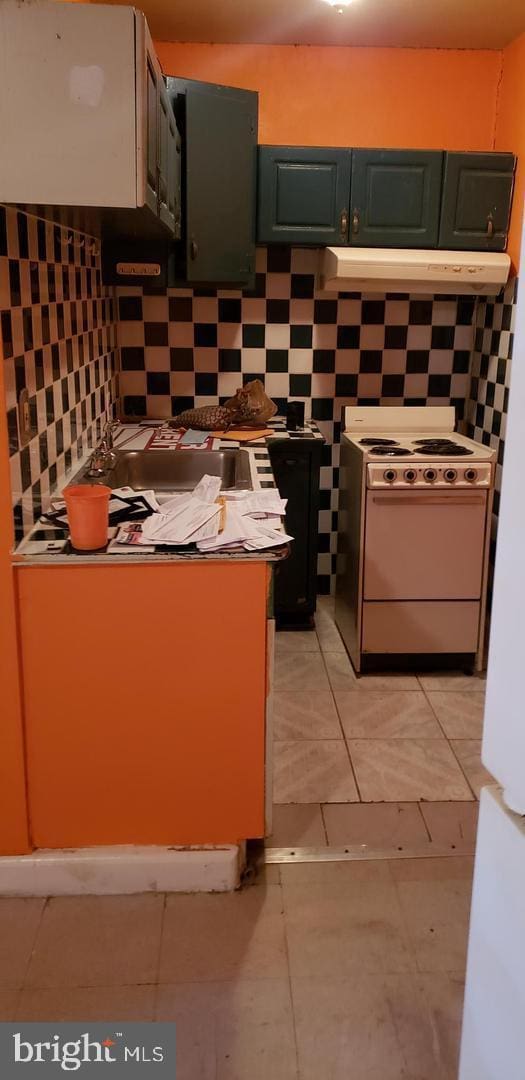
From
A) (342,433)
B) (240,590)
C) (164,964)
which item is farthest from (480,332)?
(164,964)

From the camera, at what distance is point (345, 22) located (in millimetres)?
3305

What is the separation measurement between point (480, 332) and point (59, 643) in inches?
108

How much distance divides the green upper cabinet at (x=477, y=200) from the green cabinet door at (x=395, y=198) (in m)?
0.05

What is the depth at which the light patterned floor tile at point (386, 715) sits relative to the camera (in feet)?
9.96

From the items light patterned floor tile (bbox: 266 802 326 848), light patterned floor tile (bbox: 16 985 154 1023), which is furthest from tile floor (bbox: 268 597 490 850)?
light patterned floor tile (bbox: 16 985 154 1023)

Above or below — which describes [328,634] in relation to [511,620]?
below

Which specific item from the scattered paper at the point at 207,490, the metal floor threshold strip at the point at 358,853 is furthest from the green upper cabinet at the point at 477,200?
the metal floor threshold strip at the point at 358,853

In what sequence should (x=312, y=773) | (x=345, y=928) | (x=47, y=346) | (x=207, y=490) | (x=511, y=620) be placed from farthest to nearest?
(x=312, y=773) → (x=207, y=490) → (x=47, y=346) → (x=345, y=928) → (x=511, y=620)

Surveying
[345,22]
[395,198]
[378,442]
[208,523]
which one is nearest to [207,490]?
[208,523]

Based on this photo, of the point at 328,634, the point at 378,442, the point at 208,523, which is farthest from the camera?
the point at 328,634

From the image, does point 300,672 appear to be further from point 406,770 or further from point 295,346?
point 295,346

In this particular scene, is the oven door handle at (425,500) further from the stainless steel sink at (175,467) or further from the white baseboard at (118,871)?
the white baseboard at (118,871)

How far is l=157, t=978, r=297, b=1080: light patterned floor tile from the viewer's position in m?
1.72

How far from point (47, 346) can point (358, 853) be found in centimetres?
168
